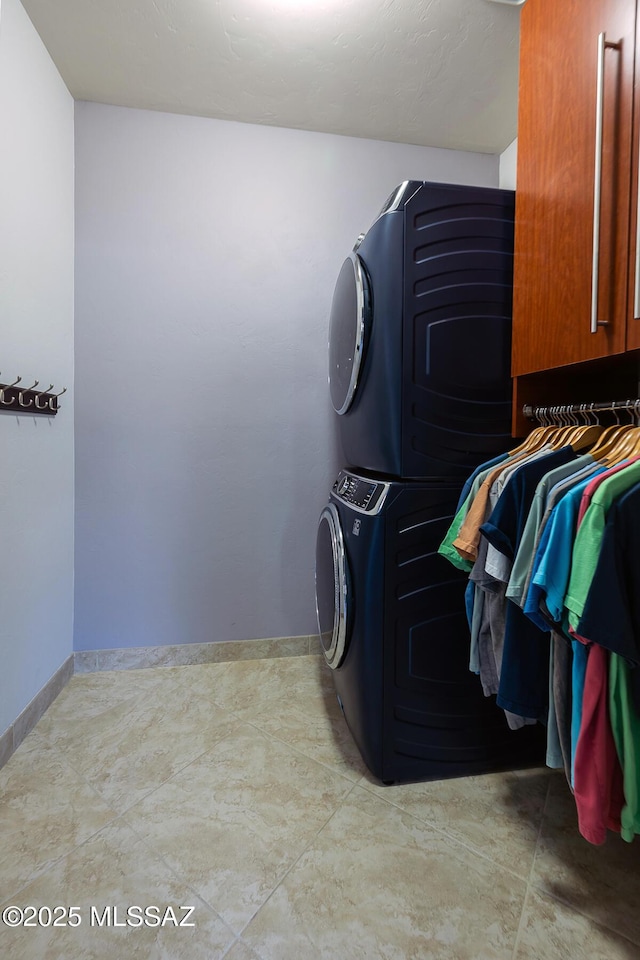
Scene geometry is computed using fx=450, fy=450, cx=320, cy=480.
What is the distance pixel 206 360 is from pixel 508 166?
1.75 m

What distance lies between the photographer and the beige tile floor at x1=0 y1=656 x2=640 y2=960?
932mm

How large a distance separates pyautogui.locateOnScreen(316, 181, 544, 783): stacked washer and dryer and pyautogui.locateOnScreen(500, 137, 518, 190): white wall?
1.09m

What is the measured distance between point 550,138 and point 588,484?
904mm

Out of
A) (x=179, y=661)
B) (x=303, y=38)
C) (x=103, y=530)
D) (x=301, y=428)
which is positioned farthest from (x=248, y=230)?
(x=179, y=661)

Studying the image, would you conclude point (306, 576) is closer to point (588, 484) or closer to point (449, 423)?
point (449, 423)

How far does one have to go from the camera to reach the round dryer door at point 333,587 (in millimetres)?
1418

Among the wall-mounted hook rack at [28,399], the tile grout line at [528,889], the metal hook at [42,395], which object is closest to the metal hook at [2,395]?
the wall-mounted hook rack at [28,399]

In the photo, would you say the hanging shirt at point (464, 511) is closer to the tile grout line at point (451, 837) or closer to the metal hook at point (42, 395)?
the tile grout line at point (451, 837)

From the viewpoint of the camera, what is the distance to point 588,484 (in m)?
0.82

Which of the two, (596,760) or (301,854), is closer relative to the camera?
(596,760)

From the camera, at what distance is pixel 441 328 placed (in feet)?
4.32

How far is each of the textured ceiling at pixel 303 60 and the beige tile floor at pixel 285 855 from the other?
2.47m

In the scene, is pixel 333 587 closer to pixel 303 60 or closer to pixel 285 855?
pixel 285 855

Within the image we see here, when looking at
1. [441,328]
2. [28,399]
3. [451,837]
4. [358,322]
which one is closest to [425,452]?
[441,328]
